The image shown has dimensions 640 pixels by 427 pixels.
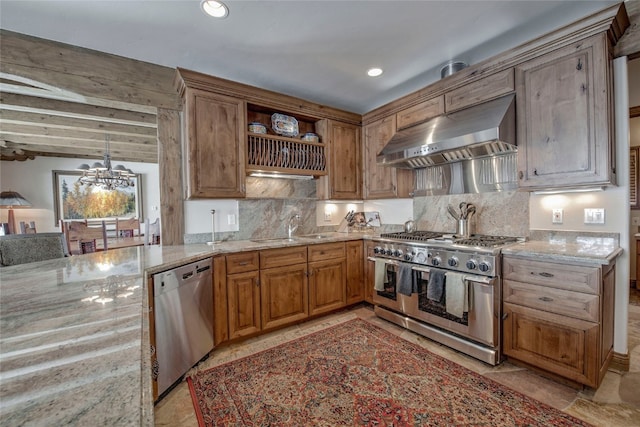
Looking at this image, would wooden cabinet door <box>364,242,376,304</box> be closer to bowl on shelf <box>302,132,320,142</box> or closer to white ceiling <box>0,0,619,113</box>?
bowl on shelf <box>302,132,320,142</box>

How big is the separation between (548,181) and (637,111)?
2.22 metres

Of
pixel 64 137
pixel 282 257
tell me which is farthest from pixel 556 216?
pixel 64 137

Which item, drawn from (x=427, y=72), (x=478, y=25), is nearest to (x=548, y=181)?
(x=478, y=25)

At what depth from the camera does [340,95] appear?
3.41 metres

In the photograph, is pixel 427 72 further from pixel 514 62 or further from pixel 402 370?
pixel 402 370

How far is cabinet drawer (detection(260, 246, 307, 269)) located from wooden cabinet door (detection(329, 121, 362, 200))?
947 mm

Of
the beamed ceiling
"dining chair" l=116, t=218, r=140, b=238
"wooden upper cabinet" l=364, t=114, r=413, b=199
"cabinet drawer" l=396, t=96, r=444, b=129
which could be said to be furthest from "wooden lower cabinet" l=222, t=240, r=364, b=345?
"dining chair" l=116, t=218, r=140, b=238

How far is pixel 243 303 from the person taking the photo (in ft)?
8.25

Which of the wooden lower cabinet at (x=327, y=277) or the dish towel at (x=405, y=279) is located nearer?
the dish towel at (x=405, y=279)

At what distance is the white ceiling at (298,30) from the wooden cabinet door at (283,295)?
199 cm

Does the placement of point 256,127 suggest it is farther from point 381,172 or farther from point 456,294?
point 456,294

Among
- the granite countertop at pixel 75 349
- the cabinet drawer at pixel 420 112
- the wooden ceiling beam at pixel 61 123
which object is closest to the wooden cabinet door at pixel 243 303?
the granite countertop at pixel 75 349

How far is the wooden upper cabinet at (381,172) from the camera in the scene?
3.35m

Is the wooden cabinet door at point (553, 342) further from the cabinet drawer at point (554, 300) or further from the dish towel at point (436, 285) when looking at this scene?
the dish towel at point (436, 285)
